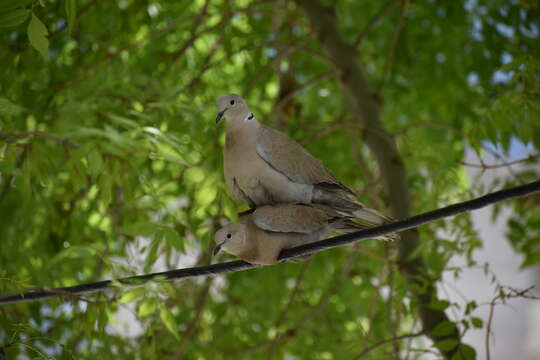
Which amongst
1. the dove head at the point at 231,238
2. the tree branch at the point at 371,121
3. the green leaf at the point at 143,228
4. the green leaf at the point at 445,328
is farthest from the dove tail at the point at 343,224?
the tree branch at the point at 371,121

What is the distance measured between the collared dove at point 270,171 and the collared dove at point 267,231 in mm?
48

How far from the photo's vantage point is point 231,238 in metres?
1.41

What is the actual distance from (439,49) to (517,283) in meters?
6.13

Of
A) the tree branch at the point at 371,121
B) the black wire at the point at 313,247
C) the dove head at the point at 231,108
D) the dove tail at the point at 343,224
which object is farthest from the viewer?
the tree branch at the point at 371,121

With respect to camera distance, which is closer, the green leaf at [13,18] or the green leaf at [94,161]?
the green leaf at [13,18]

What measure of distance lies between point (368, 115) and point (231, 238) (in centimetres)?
181

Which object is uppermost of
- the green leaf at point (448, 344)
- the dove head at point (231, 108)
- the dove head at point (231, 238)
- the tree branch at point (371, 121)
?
the tree branch at point (371, 121)

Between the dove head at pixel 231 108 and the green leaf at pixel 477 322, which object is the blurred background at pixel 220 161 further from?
the dove head at pixel 231 108

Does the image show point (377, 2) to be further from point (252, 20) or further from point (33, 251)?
point (33, 251)

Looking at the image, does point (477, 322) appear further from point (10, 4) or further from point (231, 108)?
point (10, 4)

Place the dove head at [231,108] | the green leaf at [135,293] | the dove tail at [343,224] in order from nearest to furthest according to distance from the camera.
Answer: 1. the dove head at [231,108]
2. the dove tail at [343,224]
3. the green leaf at [135,293]

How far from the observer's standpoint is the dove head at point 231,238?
4.63ft

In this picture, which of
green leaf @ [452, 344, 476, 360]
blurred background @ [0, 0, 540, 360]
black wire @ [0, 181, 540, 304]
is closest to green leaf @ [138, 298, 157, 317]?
blurred background @ [0, 0, 540, 360]

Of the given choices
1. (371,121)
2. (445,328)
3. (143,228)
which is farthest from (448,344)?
(371,121)
